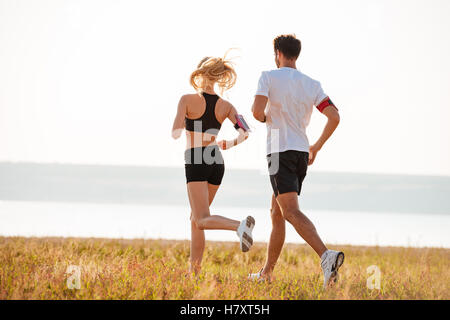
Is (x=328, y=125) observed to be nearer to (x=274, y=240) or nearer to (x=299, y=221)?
(x=299, y=221)

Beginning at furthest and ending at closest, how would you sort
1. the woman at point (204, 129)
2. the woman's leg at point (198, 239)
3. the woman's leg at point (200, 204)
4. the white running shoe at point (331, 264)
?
the woman's leg at point (198, 239) < the woman at point (204, 129) < the woman's leg at point (200, 204) < the white running shoe at point (331, 264)

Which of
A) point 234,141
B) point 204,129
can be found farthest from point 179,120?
point 234,141

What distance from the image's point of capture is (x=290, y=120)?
471cm

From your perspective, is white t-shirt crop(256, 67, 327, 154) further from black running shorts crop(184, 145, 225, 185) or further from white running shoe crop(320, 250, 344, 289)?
white running shoe crop(320, 250, 344, 289)

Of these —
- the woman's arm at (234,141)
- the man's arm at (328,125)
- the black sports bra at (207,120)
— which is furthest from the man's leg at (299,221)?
the black sports bra at (207,120)

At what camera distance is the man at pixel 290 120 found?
4625mm

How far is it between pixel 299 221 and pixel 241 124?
1184 millimetres

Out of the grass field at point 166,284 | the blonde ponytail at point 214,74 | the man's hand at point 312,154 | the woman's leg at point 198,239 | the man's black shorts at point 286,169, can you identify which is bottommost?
the grass field at point 166,284

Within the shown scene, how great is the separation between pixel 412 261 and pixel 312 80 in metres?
5.24

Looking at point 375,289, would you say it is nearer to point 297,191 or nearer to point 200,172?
point 297,191

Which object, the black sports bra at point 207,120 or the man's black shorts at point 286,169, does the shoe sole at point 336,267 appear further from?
the black sports bra at point 207,120

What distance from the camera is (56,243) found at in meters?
7.89

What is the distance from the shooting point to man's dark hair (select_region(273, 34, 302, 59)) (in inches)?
189

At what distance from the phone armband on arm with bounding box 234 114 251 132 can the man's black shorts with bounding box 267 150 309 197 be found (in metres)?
0.44
